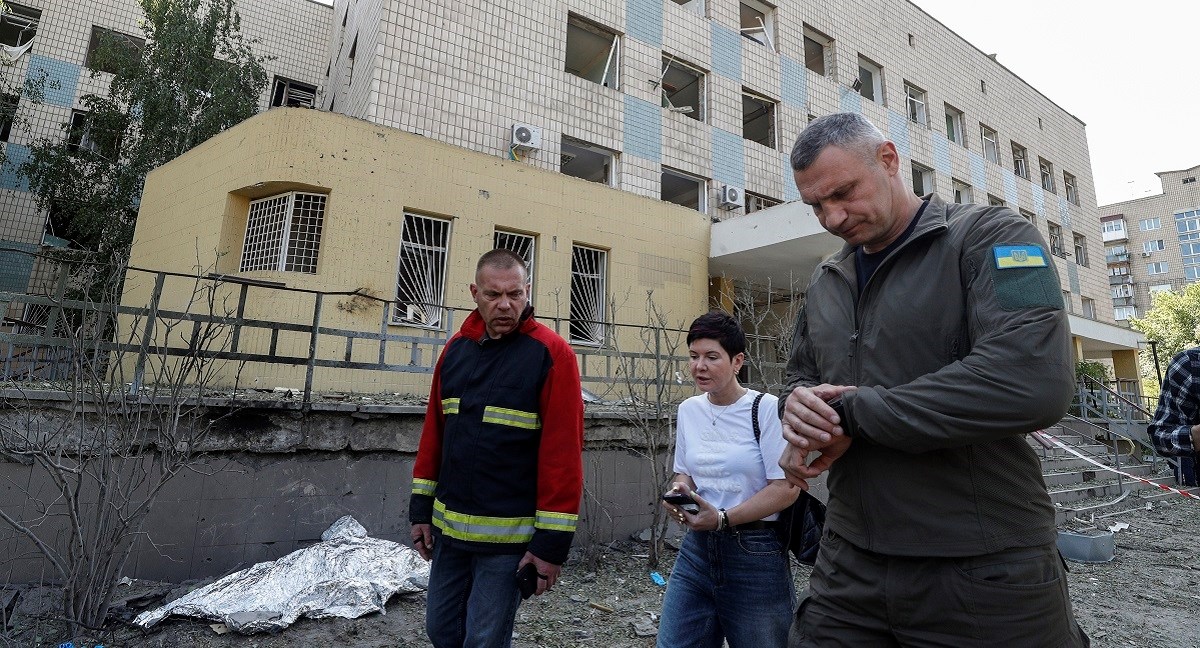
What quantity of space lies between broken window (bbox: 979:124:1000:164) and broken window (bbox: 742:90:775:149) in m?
9.79

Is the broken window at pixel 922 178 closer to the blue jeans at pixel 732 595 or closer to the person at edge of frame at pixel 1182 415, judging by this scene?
the person at edge of frame at pixel 1182 415

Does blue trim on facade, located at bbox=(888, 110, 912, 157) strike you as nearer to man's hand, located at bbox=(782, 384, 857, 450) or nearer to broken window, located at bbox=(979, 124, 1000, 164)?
broken window, located at bbox=(979, 124, 1000, 164)

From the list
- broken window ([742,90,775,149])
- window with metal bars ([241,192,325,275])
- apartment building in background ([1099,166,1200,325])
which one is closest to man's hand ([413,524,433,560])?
window with metal bars ([241,192,325,275])

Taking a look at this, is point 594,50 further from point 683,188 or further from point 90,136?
point 90,136

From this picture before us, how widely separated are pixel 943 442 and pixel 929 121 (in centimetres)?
2063

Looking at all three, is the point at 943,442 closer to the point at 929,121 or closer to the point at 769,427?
the point at 769,427

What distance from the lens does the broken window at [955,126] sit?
19.0 meters

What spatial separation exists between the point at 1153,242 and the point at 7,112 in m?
81.1

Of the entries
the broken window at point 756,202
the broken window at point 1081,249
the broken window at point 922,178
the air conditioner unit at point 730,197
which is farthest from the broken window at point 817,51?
the broken window at point 1081,249

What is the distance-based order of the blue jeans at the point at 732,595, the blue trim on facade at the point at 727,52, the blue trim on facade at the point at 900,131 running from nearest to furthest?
the blue jeans at the point at 732,595
the blue trim on facade at the point at 727,52
the blue trim on facade at the point at 900,131

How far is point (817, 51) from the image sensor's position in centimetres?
1636

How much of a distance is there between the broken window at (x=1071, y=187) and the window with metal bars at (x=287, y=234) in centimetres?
2694

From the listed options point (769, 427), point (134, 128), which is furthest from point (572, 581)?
point (134, 128)

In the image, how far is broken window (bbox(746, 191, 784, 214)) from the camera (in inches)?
545
